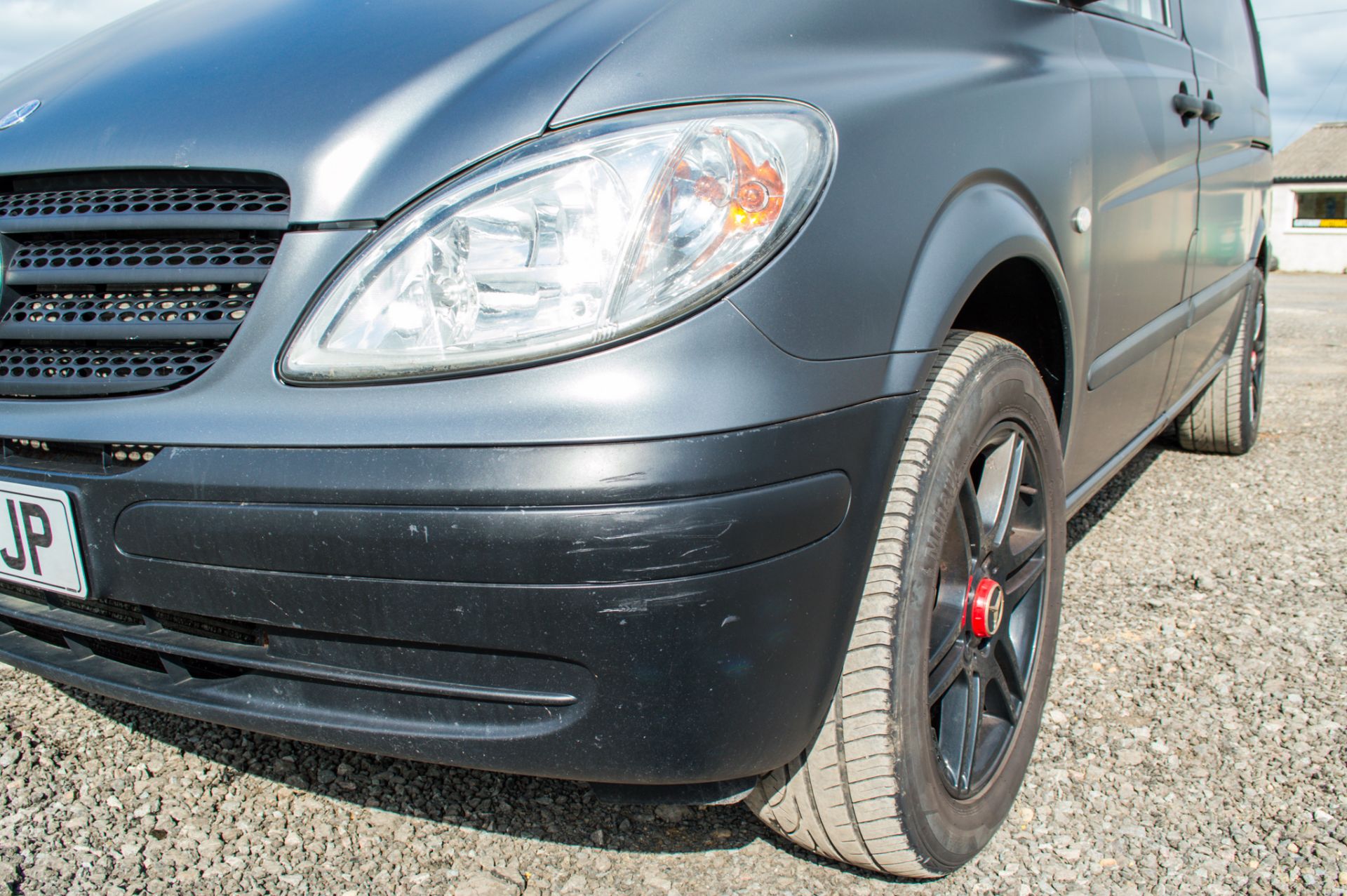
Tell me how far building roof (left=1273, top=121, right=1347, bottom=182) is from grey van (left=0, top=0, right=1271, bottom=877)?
131 feet

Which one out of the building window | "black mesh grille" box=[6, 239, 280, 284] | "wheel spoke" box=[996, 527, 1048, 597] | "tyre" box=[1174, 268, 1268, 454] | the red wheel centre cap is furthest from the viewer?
the building window

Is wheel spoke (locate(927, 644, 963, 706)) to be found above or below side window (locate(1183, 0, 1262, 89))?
below

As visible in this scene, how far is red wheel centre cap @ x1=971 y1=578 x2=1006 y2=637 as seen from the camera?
5.34ft

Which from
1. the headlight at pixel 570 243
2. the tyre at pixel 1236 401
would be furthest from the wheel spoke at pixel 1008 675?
the tyre at pixel 1236 401

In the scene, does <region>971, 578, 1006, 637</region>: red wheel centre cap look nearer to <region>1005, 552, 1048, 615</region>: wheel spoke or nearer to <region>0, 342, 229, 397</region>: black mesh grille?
<region>1005, 552, 1048, 615</region>: wheel spoke

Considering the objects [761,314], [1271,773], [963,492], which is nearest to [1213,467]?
[1271,773]

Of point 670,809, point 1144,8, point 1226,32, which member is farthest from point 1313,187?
point 670,809

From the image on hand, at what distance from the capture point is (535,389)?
111 centimetres

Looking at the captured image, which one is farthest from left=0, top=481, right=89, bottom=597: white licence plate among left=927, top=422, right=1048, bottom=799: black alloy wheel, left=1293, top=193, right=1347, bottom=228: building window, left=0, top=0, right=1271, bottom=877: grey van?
left=1293, top=193, right=1347, bottom=228: building window

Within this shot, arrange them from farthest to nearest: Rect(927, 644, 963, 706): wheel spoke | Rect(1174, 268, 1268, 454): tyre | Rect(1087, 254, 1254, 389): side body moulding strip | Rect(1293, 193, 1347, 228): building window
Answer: Rect(1293, 193, 1347, 228): building window, Rect(1174, 268, 1268, 454): tyre, Rect(1087, 254, 1254, 389): side body moulding strip, Rect(927, 644, 963, 706): wheel spoke

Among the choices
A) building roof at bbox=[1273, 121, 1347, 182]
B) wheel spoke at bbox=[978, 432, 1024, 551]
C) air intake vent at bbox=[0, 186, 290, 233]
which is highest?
air intake vent at bbox=[0, 186, 290, 233]

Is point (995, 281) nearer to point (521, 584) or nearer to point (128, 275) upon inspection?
point (521, 584)

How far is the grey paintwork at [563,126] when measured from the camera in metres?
1.12

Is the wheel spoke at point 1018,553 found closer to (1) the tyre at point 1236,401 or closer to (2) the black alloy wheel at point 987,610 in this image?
(2) the black alloy wheel at point 987,610
